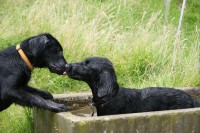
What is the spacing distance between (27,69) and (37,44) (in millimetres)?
313

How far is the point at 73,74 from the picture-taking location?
4836mm

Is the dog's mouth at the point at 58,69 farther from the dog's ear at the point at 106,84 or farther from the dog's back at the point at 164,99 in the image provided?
the dog's back at the point at 164,99

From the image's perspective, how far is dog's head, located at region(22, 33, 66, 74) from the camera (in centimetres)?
504

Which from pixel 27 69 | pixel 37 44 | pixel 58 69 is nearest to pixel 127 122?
pixel 58 69

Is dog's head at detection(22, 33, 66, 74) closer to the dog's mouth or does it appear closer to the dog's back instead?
the dog's mouth

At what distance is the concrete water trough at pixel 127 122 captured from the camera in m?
4.08

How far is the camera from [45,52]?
202 inches

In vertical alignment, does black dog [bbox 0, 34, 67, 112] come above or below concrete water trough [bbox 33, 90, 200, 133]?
above

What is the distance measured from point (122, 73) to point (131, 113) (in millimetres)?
3083

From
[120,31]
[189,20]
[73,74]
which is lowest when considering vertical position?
[189,20]

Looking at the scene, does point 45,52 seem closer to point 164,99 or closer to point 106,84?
point 106,84

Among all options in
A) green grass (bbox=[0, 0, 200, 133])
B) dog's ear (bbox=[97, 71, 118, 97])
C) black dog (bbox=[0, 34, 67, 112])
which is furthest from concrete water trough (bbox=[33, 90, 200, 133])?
green grass (bbox=[0, 0, 200, 133])

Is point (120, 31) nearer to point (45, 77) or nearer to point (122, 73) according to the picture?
point (122, 73)

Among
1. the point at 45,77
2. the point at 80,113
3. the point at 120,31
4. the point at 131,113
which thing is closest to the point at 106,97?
the point at 131,113
